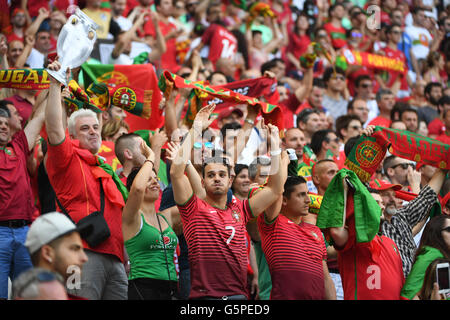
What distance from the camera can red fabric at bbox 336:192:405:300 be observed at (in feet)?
15.9

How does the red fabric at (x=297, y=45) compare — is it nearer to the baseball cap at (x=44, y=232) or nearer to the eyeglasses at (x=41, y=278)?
the baseball cap at (x=44, y=232)

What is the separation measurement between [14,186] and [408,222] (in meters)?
3.10

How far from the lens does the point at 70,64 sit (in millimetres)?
5145

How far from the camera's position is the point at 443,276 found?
182 inches

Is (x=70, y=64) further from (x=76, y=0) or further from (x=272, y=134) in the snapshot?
(x=76, y=0)

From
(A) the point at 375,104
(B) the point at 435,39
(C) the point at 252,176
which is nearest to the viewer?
(C) the point at 252,176

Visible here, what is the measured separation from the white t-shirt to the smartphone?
9.71m

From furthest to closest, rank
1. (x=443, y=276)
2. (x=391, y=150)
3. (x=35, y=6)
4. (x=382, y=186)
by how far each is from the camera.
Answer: (x=35, y=6), (x=382, y=186), (x=391, y=150), (x=443, y=276)

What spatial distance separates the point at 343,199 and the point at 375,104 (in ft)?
21.6

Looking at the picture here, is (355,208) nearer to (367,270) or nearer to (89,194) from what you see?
(367,270)

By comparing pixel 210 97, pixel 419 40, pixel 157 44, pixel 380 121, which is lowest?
pixel 380 121

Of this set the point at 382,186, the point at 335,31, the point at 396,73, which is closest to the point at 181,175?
the point at 382,186

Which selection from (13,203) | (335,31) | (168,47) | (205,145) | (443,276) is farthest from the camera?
(335,31)
